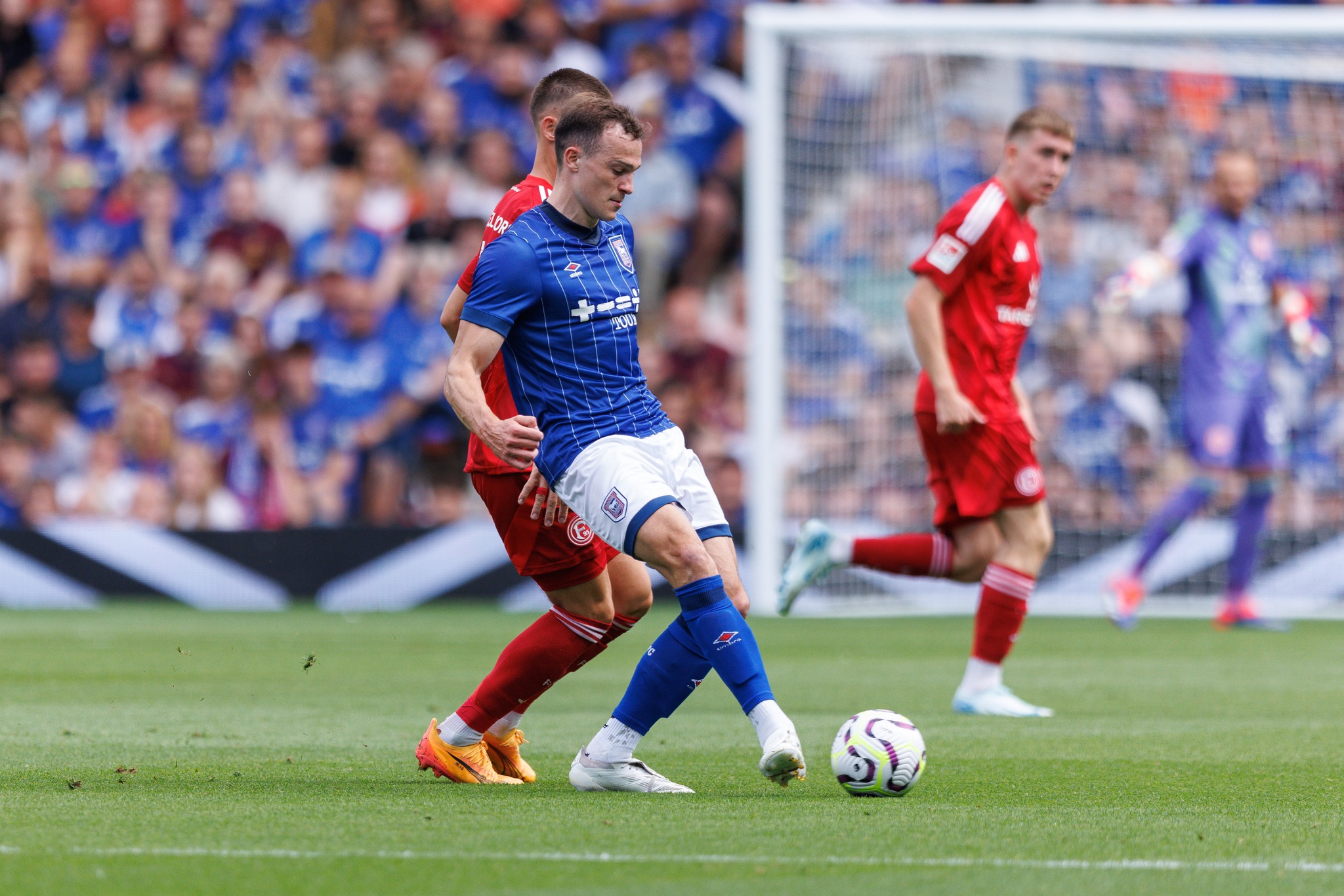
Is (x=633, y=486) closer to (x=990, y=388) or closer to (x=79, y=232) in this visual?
(x=990, y=388)

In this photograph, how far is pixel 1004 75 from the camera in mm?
12914

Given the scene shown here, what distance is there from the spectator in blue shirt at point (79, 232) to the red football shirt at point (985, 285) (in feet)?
32.5

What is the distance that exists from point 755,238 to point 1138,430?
3343mm

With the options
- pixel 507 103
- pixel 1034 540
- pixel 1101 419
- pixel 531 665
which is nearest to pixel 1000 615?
pixel 1034 540

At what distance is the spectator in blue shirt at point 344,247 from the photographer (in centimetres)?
1475

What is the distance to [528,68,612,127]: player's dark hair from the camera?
5703 millimetres

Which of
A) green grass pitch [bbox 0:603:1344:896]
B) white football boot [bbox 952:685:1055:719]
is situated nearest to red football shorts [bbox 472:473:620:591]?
green grass pitch [bbox 0:603:1344:896]

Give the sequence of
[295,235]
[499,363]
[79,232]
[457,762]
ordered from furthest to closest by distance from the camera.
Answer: [79,232]
[295,235]
[499,363]
[457,762]

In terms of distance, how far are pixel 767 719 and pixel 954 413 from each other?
2744mm

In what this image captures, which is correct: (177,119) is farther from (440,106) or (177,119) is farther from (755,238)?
(755,238)

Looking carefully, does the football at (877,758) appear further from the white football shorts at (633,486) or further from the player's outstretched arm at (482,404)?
the player's outstretched arm at (482,404)

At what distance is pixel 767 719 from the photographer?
4.63m

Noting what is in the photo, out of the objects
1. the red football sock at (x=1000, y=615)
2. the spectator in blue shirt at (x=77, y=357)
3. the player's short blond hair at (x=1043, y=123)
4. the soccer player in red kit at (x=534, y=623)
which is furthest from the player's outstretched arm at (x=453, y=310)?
the spectator in blue shirt at (x=77, y=357)

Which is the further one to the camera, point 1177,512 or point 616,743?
point 1177,512
